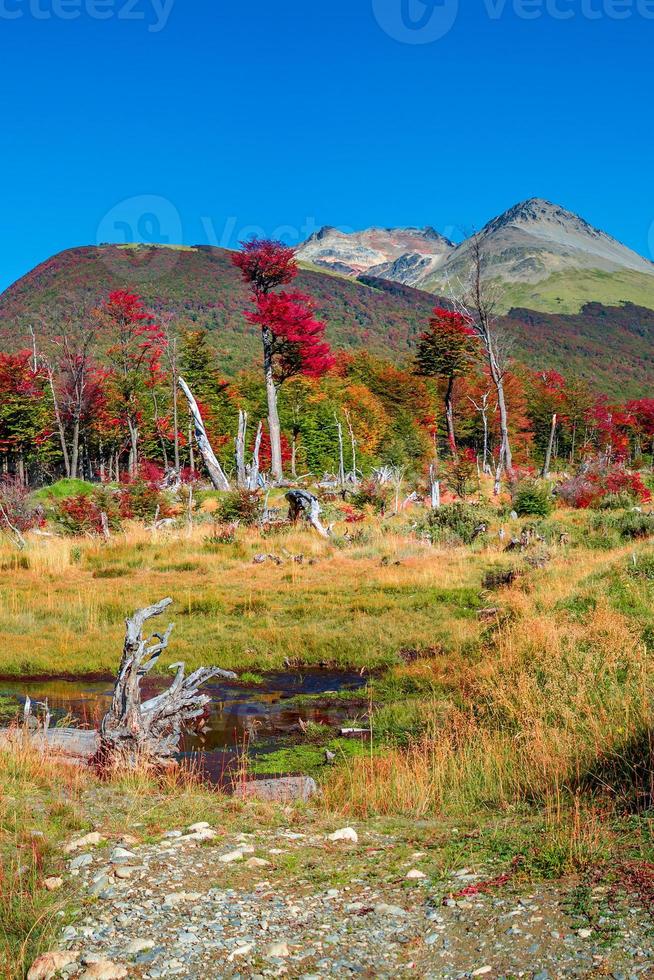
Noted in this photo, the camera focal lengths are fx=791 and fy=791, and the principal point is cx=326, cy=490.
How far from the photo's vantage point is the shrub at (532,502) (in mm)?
24297

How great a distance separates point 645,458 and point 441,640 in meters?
56.3

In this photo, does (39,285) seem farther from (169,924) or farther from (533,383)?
(169,924)

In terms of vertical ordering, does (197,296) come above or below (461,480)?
above

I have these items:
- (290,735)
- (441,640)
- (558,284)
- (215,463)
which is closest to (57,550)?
(441,640)

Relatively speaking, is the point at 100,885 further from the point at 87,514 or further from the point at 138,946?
the point at 87,514

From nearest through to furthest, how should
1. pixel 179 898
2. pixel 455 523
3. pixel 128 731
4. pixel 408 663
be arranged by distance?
pixel 179 898 → pixel 128 731 → pixel 408 663 → pixel 455 523

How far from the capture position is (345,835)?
5250 mm

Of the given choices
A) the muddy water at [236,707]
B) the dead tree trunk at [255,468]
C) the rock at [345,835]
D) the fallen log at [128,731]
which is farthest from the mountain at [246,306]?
the rock at [345,835]

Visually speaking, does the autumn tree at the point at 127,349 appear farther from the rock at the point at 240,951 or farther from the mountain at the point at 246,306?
the rock at the point at 240,951

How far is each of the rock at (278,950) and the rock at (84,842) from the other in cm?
181

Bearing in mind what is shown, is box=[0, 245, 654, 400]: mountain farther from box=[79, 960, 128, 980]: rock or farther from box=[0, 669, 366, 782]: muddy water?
box=[79, 960, 128, 980]: rock

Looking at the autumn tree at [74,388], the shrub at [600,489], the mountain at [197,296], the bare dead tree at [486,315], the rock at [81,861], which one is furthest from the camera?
the mountain at [197,296]

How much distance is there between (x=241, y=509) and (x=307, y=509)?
1969 millimetres

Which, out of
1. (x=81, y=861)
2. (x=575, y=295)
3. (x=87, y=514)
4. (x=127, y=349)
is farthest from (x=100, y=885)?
(x=575, y=295)
